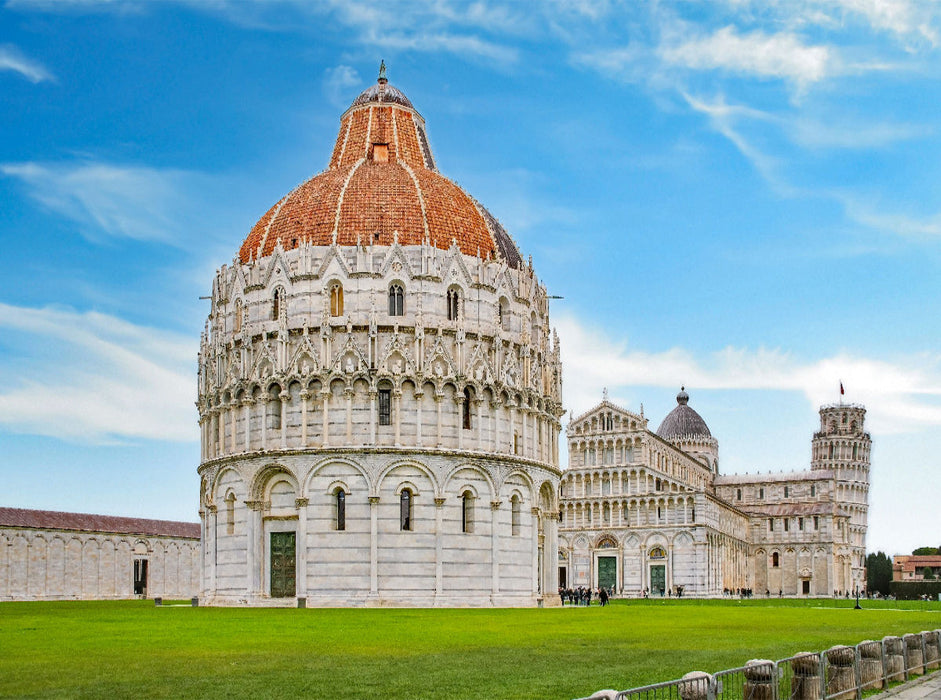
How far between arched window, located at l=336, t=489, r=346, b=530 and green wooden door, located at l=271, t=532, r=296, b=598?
269cm

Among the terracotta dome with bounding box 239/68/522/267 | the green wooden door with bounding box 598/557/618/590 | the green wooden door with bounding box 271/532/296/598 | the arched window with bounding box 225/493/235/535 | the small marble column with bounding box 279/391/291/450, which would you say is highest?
the terracotta dome with bounding box 239/68/522/267

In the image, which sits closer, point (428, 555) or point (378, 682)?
point (378, 682)

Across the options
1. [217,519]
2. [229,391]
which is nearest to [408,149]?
[229,391]

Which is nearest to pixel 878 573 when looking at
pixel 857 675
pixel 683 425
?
pixel 683 425

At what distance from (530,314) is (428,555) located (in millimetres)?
16028

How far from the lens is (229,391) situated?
204ft

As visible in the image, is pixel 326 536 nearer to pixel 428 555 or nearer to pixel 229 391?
pixel 428 555

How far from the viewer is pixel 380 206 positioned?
63875mm

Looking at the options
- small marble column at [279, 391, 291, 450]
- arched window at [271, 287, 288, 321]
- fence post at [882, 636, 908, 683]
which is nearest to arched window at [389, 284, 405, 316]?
arched window at [271, 287, 288, 321]

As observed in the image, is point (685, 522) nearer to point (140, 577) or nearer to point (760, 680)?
point (140, 577)

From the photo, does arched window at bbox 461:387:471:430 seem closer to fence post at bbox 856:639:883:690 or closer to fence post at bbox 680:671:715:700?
fence post at bbox 856:639:883:690

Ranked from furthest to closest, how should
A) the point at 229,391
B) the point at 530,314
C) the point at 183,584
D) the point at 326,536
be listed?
the point at 183,584 → the point at 530,314 → the point at 229,391 → the point at 326,536

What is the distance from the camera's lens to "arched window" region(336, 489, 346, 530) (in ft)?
191

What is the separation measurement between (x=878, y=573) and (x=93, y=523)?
4072 inches
